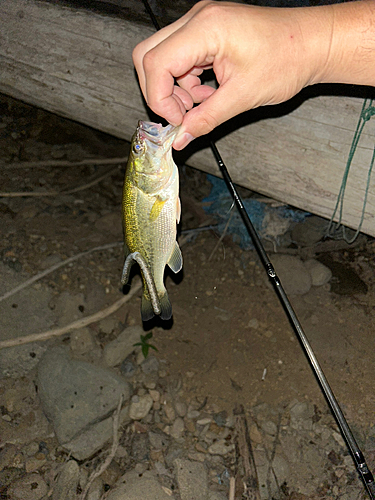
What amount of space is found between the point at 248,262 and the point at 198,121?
94.0 inches

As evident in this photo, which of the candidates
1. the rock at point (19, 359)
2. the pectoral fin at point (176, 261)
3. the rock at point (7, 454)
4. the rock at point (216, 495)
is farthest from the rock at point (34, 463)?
the pectoral fin at point (176, 261)

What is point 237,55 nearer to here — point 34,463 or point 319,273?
point 319,273

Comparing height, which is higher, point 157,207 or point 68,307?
point 157,207

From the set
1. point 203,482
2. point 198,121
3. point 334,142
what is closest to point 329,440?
point 203,482

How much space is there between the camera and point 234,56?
207 centimetres

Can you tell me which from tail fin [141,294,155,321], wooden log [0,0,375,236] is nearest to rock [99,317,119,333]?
tail fin [141,294,155,321]

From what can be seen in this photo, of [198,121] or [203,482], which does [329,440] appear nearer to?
[203,482]

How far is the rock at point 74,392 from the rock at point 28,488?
0.33 metres

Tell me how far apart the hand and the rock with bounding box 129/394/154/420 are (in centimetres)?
237

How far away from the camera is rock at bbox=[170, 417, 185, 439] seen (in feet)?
11.7

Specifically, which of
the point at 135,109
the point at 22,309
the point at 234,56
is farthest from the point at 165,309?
the point at 135,109

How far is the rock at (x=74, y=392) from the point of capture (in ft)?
11.6

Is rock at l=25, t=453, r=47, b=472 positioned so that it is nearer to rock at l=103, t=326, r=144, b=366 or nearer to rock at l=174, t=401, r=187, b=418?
rock at l=103, t=326, r=144, b=366

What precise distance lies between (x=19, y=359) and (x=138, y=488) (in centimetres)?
157
